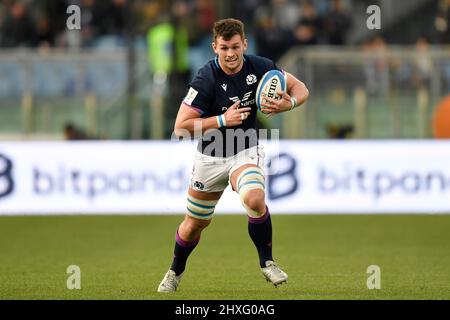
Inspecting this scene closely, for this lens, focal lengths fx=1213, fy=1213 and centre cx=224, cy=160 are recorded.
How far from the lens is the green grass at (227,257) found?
32.8ft

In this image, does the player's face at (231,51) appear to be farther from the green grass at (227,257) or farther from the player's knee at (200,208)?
the green grass at (227,257)

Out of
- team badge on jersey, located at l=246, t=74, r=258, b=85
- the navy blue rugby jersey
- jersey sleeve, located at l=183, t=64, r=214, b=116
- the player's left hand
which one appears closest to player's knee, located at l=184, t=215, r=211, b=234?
the navy blue rugby jersey

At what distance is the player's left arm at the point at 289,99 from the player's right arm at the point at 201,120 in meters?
0.21

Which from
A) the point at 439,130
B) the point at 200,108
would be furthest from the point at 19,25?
the point at 200,108

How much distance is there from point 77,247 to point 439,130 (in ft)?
23.7

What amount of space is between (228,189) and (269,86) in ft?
27.3

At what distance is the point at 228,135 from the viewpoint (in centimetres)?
977

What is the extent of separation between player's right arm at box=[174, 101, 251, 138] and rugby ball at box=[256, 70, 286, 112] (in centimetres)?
15

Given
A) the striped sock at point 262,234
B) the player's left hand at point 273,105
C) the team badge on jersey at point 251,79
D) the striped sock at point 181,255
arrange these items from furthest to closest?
the striped sock at point 181,255 → the team badge on jersey at point 251,79 → the striped sock at point 262,234 → the player's left hand at point 273,105

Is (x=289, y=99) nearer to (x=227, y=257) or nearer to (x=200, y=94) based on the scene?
(x=200, y=94)

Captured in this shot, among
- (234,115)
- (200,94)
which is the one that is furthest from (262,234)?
(200,94)

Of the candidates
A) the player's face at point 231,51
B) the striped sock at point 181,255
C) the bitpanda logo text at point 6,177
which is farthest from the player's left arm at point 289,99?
the bitpanda logo text at point 6,177

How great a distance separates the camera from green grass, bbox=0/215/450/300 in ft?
32.8
